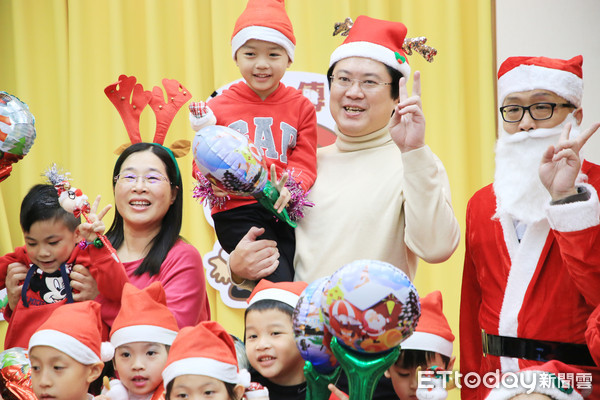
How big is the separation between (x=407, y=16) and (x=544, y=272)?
6.88ft

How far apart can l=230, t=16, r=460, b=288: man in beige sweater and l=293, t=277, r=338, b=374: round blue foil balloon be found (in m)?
0.65

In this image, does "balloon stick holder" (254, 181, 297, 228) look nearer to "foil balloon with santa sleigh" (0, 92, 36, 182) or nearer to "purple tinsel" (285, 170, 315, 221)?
"purple tinsel" (285, 170, 315, 221)

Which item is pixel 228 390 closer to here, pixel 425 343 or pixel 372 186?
pixel 425 343

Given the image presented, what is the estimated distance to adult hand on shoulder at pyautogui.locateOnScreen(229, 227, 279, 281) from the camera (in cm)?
238

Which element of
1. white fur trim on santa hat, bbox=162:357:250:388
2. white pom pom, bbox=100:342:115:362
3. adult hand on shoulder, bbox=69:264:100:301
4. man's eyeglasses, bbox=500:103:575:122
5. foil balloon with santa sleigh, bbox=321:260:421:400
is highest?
man's eyeglasses, bbox=500:103:575:122

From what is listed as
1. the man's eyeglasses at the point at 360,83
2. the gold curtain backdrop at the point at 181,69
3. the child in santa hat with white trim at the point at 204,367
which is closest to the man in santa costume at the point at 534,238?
the man's eyeglasses at the point at 360,83

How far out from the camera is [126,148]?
8.63ft

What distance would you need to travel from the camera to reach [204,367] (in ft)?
6.11

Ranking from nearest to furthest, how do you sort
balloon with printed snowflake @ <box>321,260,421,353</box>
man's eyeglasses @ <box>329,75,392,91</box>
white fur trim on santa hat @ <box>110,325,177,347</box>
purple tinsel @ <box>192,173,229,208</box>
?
balloon with printed snowflake @ <box>321,260,421,353</box> → white fur trim on santa hat @ <box>110,325,177,347</box> → purple tinsel @ <box>192,173,229,208</box> → man's eyeglasses @ <box>329,75,392,91</box>

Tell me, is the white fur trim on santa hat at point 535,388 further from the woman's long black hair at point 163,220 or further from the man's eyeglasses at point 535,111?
the woman's long black hair at point 163,220

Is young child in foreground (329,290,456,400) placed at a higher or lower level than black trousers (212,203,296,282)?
lower

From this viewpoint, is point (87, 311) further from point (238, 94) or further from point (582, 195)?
point (582, 195)

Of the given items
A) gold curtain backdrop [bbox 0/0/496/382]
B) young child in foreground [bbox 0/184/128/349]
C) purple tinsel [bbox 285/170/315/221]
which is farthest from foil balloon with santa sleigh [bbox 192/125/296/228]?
gold curtain backdrop [bbox 0/0/496/382]

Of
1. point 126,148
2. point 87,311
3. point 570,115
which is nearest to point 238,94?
point 126,148
